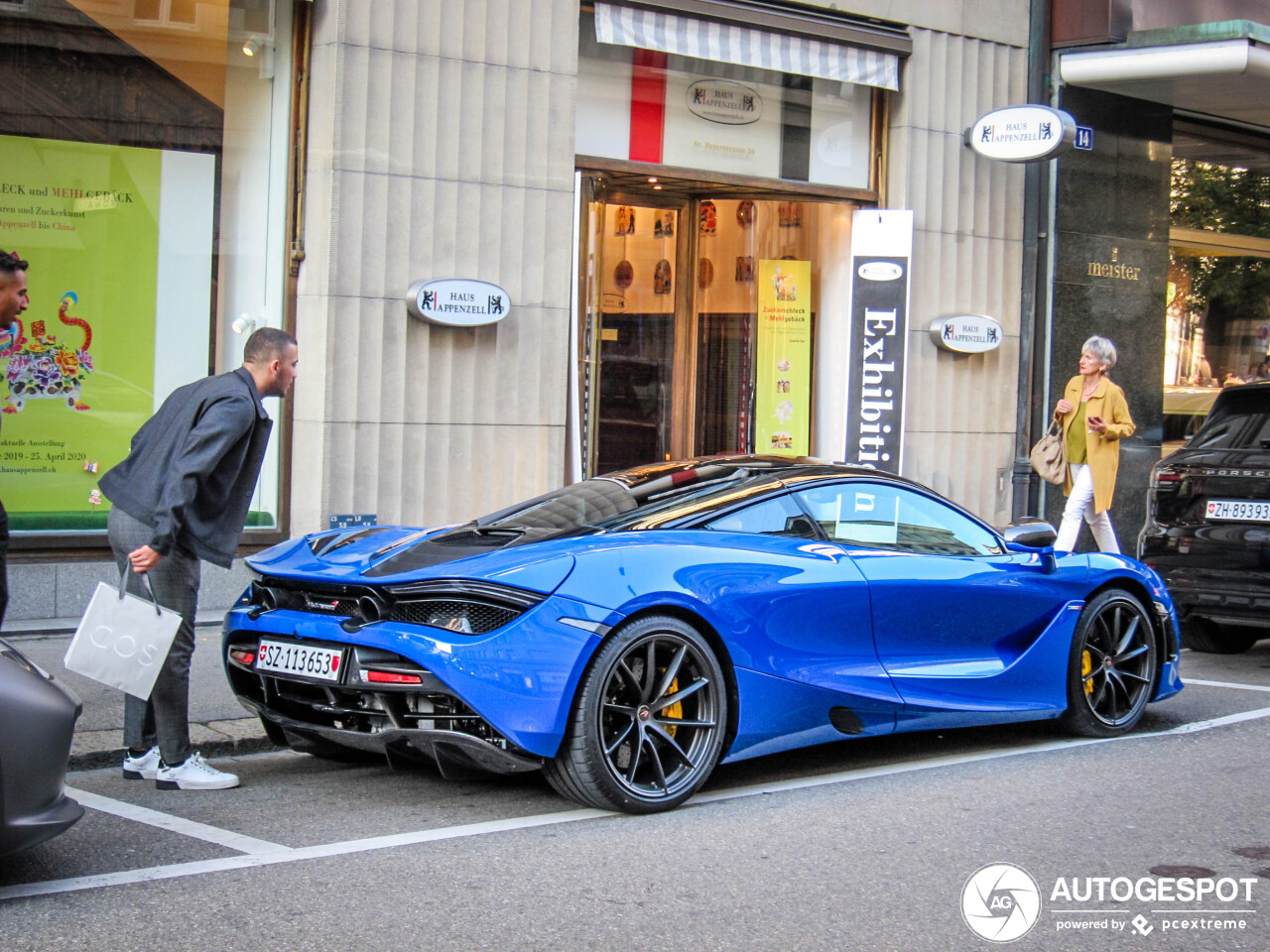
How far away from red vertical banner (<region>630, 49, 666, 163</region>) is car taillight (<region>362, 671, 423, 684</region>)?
23.0 feet

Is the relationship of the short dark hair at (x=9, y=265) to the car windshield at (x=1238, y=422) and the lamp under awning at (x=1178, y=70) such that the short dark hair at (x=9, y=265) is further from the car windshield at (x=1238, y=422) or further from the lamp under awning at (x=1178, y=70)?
the lamp under awning at (x=1178, y=70)

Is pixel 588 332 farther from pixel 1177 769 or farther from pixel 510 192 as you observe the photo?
pixel 1177 769

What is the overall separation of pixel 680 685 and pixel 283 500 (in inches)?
209

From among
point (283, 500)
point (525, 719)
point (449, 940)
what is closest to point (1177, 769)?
point (525, 719)

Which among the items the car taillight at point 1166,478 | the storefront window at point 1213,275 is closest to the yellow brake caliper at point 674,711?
the car taillight at point 1166,478

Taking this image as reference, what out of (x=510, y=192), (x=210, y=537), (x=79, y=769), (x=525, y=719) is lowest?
Answer: (x=79, y=769)

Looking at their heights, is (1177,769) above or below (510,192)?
below

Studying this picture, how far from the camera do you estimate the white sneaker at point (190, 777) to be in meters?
5.46

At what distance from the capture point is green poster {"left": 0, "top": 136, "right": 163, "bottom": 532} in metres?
9.02

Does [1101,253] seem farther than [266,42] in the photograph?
Yes

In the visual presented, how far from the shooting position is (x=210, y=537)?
17.8 ft

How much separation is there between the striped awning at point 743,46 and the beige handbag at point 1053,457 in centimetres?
324

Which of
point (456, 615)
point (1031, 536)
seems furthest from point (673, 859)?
point (1031, 536)

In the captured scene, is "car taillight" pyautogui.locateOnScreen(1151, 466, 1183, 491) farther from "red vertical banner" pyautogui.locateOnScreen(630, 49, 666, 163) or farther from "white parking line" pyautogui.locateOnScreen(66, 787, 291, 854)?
"white parking line" pyautogui.locateOnScreen(66, 787, 291, 854)
